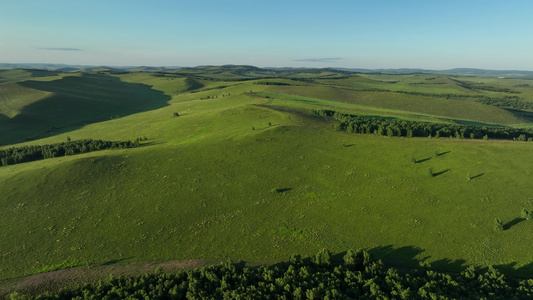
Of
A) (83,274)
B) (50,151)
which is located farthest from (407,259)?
(50,151)

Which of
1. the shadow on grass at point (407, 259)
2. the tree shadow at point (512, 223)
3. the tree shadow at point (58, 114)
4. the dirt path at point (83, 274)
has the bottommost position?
the dirt path at point (83, 274)

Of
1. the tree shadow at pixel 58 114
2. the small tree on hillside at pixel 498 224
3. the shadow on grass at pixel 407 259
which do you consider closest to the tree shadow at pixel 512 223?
the small tree on hillside at pixel 498 224

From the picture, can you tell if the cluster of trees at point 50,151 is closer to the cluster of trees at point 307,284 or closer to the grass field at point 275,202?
the grass field at point 275,202

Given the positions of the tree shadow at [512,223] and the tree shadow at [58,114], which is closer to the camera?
the tree shadow at [512,223]

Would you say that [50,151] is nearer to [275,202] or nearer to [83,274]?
[83,274]

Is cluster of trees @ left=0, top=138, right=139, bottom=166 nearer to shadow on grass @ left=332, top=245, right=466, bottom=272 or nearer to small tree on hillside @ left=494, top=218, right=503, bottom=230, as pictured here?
shadow on grass @ left=332, top=245, right=466, bottom=272

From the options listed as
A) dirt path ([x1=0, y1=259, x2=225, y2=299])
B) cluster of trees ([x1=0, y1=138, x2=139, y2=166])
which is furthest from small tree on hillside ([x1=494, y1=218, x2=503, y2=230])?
cluster of trees ([x1=0, y1=138, x2=139, y2=166])

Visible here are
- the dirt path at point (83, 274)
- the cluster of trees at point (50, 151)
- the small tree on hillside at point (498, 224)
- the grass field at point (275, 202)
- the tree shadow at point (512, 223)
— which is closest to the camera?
the dirt path at point (83, 274)
